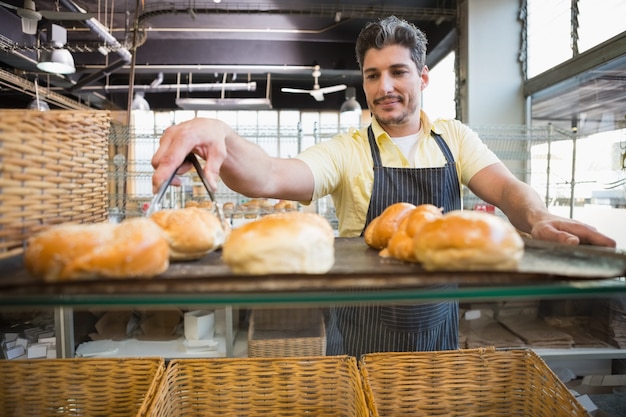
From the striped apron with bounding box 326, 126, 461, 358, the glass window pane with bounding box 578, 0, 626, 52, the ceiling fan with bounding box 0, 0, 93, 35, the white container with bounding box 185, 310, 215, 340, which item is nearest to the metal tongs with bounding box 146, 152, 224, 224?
the striped apron with bounding box 326, 126, 461, 358

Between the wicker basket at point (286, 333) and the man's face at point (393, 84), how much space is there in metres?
1.43

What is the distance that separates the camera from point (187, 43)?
7.75m

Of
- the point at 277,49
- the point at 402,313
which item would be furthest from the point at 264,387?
the point at 277,49

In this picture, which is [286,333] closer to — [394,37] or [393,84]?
[393,84]

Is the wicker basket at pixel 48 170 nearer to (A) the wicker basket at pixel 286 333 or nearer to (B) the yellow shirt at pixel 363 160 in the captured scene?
(B) the yellow shirt at pixel 363 160

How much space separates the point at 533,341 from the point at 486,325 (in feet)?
1.39

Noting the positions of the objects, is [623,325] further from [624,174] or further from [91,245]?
[91,245]

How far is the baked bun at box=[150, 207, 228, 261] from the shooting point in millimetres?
785

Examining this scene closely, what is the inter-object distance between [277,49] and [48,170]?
752cm

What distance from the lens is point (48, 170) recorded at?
818 mm

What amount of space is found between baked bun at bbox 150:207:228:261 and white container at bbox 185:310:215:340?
233cm

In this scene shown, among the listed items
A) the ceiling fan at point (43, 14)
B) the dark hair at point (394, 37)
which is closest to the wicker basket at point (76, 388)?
the dark hair at point (394, 37)

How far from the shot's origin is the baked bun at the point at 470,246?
0.65 meters

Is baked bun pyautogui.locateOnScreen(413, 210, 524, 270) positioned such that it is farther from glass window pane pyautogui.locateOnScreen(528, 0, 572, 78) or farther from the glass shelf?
glass window pane pyautogui.locateOnScreen(528, 0, 572, 78)
